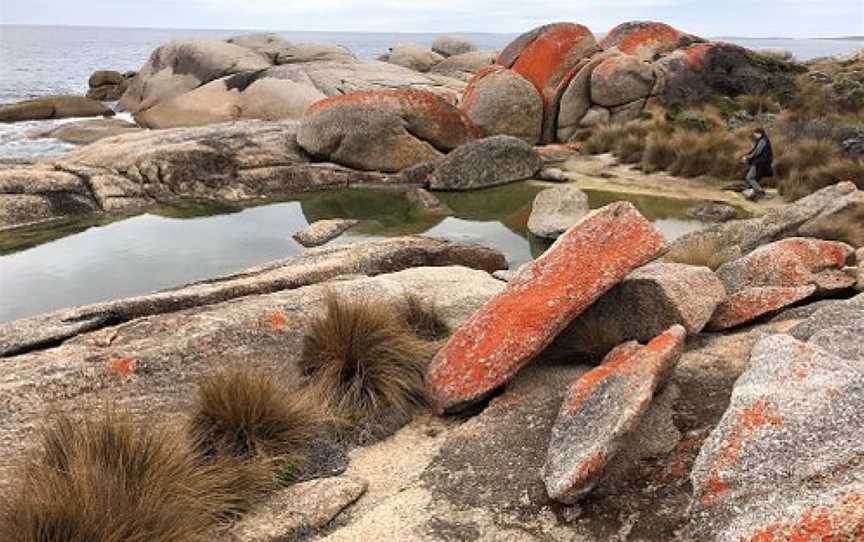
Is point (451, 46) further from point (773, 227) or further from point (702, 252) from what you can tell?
point (702, 252)

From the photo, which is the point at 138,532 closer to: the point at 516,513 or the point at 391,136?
the point at 516,513

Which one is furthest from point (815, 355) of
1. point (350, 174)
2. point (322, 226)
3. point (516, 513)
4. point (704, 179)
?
point (350, 174)

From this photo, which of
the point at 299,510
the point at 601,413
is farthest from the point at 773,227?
the point at 299,510

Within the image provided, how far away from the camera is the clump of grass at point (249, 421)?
534 cm

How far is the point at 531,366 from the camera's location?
6500mm

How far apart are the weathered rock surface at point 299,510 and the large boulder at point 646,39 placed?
29.0 meters

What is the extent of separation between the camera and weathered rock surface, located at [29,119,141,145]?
1147 inches

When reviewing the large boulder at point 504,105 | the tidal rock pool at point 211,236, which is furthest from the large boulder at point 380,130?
the large boulder at point 504,105

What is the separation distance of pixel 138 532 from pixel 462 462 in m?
2.19

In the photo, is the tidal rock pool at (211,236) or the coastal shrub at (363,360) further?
the tidal rock pool at (211,236)

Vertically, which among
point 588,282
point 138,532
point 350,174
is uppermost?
point 588,282

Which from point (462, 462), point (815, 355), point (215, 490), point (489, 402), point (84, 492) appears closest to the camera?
point (84, 492)

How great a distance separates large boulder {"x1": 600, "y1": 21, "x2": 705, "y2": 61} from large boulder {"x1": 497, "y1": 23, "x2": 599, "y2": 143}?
3.92m

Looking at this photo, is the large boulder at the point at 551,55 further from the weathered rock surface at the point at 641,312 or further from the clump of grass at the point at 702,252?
the weathered rock surface at the point at 641,312
